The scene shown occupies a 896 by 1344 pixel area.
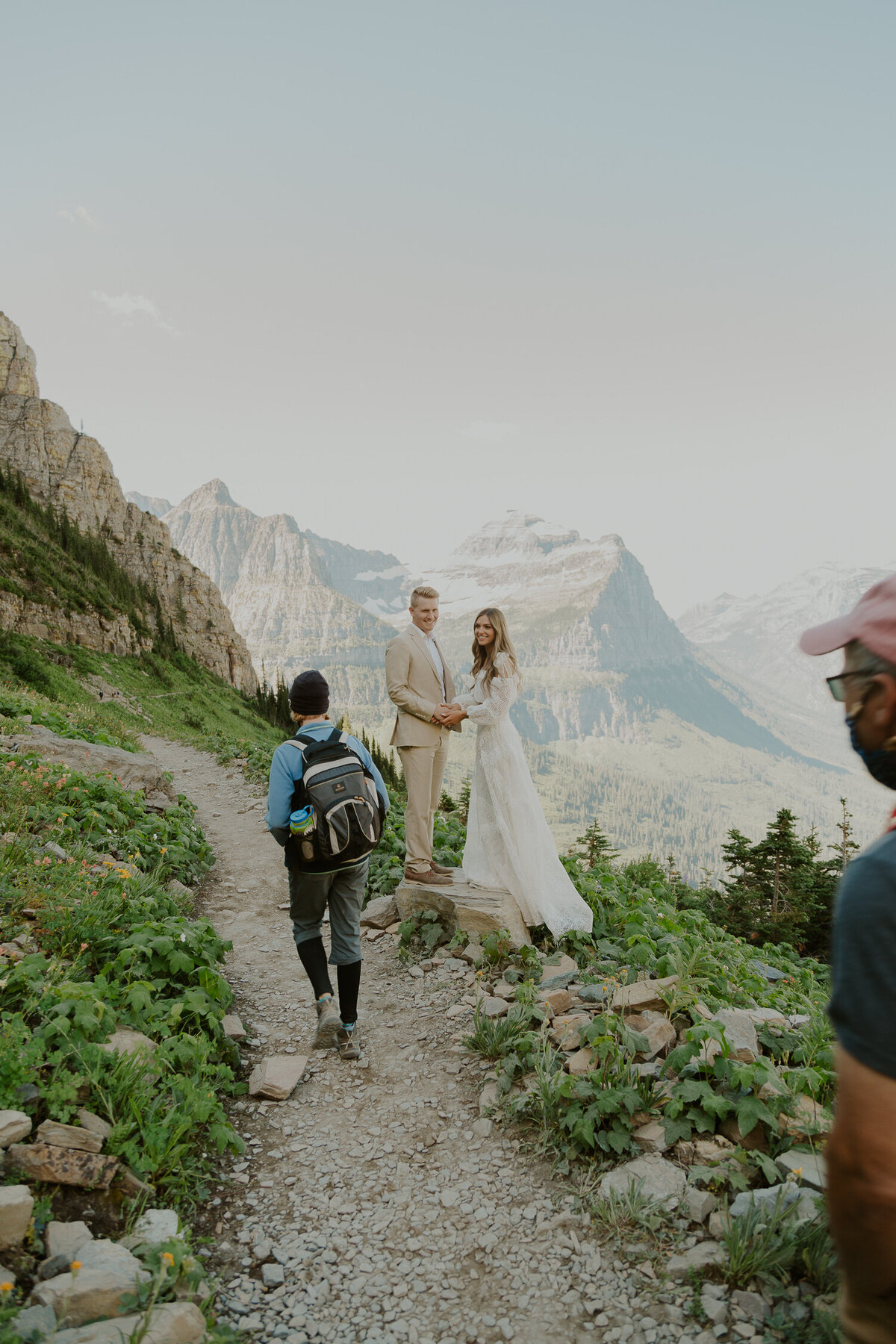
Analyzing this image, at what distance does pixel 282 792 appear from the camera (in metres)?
4.94

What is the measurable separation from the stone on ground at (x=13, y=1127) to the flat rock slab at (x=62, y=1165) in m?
0.04

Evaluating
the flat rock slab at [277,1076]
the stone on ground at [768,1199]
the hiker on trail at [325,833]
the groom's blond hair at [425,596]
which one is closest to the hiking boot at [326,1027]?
the hiker on trail at [325,833]

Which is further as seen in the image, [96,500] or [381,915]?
[96,500]

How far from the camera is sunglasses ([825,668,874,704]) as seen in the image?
1651mm

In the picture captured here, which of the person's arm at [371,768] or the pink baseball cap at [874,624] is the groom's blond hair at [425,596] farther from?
the pink baseball cap at [874,624]

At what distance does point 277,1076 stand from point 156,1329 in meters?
2.21

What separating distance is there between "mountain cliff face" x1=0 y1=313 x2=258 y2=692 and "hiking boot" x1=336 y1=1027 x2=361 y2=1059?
66834 mm

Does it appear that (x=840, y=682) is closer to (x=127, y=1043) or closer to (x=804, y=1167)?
(x=804, y=1167)

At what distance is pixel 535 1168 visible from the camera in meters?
3.98

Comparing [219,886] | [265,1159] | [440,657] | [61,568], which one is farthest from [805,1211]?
[61,568]

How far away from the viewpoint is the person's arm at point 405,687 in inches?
279

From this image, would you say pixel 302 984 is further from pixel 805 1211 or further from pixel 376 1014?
pixel 805 1211

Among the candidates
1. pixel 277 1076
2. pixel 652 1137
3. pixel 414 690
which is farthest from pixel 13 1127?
pixel 414 690

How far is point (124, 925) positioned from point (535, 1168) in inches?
141
